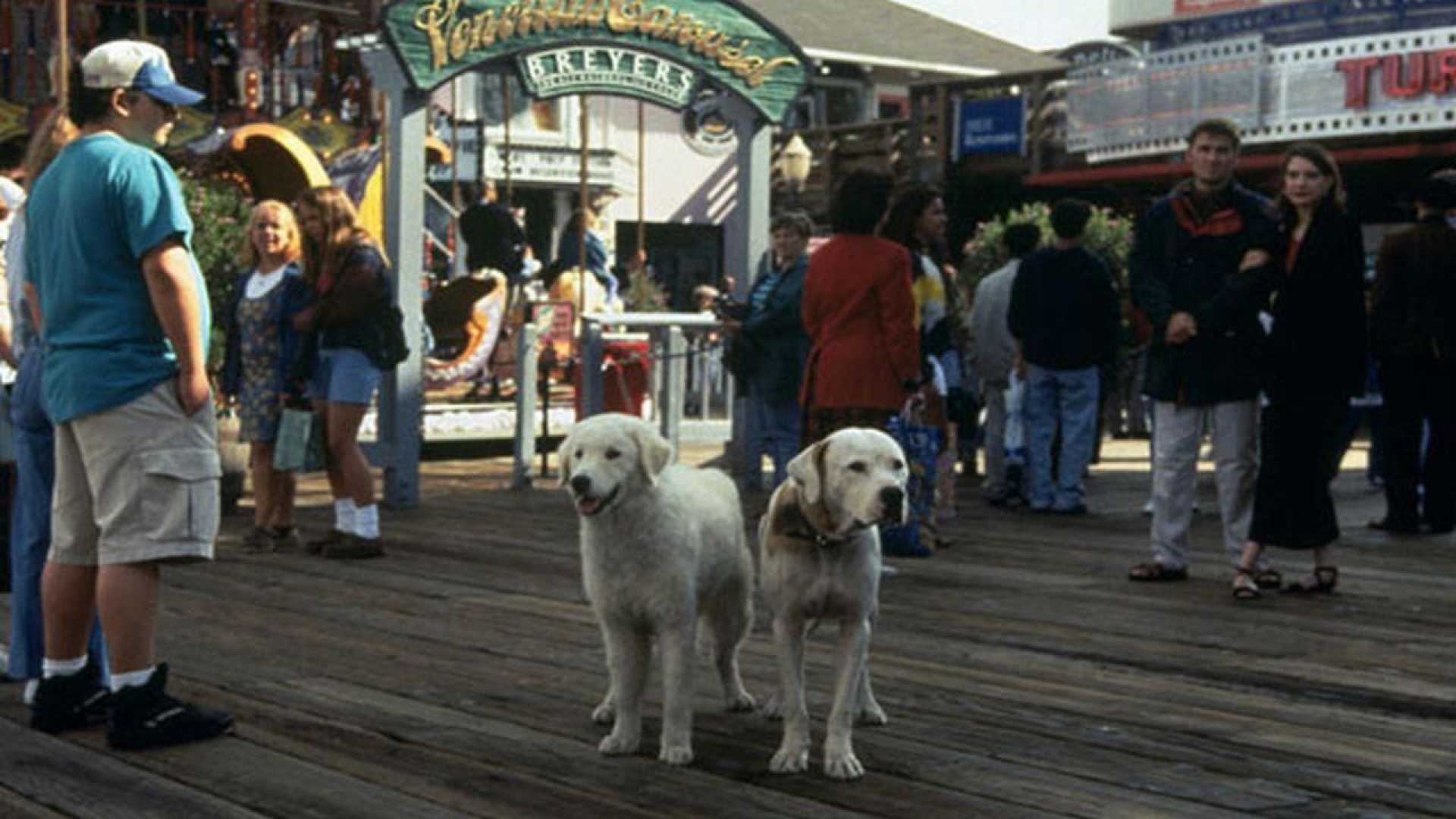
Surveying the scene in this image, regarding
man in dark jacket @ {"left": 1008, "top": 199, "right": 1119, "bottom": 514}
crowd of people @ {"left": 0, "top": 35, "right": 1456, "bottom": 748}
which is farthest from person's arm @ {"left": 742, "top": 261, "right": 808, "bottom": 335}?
man in dark jacket @ {"left": 1008, "top": 199, "right": 1119, "bottom": 514}

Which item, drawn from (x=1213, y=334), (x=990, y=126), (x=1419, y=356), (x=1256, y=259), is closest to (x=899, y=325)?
(x=1213, y=334)

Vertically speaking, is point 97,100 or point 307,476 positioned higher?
point 97,100

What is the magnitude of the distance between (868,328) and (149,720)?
165 inches

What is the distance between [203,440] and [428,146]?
18014mm

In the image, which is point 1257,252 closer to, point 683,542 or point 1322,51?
point 683,542

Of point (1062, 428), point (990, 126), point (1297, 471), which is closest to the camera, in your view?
point (1297, 471)

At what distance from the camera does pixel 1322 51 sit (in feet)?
85.8

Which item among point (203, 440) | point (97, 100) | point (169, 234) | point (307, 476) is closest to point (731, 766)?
point (203, 440)

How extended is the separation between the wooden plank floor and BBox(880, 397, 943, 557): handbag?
23cm

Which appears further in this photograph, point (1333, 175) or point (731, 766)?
point (1333, 175)

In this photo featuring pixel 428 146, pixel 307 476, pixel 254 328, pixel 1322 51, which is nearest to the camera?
pixel 254 328

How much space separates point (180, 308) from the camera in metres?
5.30

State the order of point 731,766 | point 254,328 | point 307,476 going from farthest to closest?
point 307,476 → point 254,328 → point 731,766

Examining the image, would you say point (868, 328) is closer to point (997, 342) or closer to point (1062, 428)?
point (1062, 428)
